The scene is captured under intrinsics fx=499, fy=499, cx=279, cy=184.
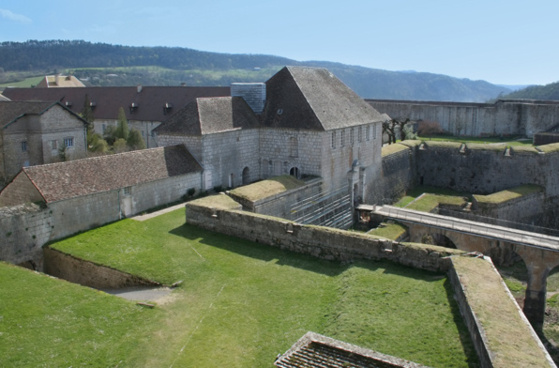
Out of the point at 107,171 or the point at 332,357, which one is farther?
the point at 107,171

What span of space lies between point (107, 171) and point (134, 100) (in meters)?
29.4

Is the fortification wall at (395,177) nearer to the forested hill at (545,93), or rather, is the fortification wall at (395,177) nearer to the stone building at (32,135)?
the stone building at (32,135)

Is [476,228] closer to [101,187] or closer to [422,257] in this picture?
[422,257]

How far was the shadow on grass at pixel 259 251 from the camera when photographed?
17.8 meters

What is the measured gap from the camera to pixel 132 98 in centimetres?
5047

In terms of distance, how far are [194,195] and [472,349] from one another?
17.5m

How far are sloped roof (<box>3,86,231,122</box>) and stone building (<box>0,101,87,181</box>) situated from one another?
12048mm

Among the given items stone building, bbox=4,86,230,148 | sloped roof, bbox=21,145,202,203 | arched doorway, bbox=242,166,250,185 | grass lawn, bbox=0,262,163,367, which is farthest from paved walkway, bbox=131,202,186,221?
stone building, bbox=4,86,230,148

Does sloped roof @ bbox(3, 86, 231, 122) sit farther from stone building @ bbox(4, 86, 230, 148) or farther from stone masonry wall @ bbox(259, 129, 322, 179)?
stone masonry wall @ bbox(259, 129, 322, 179)

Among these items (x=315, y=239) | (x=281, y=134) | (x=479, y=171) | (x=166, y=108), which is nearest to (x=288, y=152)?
(x=281, y=134)

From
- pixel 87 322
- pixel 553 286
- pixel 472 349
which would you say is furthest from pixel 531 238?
pixel 87 322

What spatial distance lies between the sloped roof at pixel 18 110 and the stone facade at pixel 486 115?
40.7m

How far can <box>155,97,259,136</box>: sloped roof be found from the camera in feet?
88.9

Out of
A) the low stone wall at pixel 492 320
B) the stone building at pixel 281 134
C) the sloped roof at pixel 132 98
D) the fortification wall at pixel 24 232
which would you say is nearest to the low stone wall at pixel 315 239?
the low stone wall at pixel 492 320
